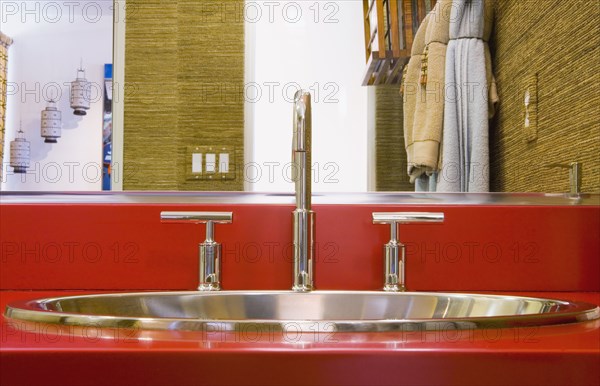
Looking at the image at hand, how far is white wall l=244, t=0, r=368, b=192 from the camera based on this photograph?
1.24m

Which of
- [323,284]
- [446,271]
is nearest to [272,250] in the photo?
[323,284]

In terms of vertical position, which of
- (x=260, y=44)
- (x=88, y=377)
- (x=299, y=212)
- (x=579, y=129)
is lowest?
(x=88, y=377)

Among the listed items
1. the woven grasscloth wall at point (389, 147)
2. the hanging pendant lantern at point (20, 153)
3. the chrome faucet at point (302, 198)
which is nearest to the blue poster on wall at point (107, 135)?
the hanging pendant lantern at point (20, 153)

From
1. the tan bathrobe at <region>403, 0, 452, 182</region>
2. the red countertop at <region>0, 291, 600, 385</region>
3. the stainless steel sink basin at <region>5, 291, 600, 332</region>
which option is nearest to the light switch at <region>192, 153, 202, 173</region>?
the stainless steel sink basin at <region>5, 291, 600, 332</region>

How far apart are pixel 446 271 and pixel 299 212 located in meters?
0.30

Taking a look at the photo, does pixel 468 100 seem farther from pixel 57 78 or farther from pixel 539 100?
pixel 57 78

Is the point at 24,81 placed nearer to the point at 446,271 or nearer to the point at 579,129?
the point at 446,271

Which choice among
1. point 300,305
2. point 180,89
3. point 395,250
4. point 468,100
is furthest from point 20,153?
point 468,100

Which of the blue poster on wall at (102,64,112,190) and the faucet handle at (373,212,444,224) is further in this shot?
the blue poster on wall at (102,64,112,190)

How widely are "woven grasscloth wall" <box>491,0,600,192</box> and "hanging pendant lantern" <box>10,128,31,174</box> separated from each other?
2.77 feet

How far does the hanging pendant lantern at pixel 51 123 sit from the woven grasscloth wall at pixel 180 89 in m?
0.12

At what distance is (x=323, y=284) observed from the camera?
1.17 m

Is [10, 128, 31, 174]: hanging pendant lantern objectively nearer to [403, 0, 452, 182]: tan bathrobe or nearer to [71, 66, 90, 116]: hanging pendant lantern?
[71, 66, 90, 116]: hanging pendant lantern

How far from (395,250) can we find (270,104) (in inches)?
14.2
